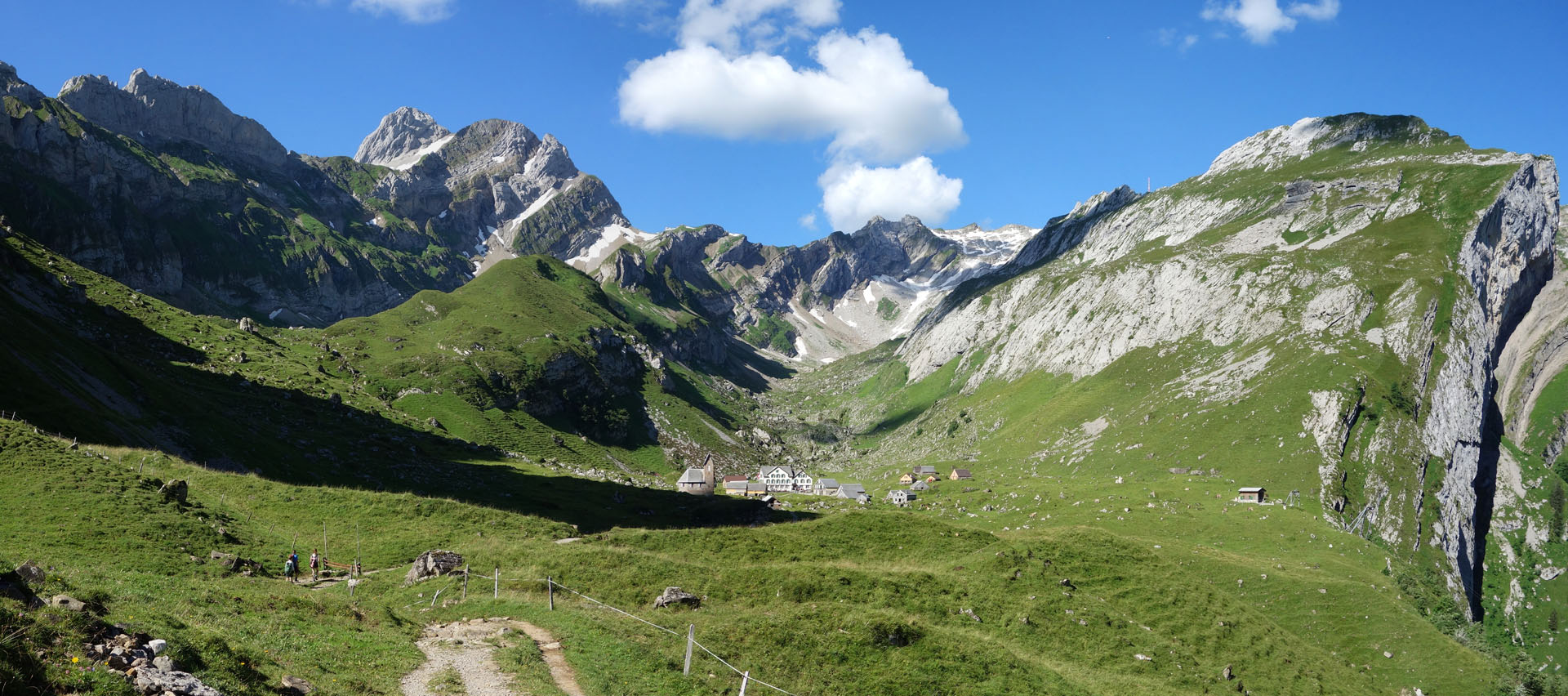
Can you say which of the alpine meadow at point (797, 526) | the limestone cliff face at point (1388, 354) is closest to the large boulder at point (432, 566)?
the alpine meadow at point (797, 526)

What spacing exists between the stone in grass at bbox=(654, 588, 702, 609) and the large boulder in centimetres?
1161

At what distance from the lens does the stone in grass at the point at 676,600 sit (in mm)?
36469

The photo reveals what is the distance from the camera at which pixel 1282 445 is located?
12719 centimetres

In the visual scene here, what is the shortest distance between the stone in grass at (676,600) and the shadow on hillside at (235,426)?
43058 millimetres

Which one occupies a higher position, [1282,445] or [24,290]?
[24,290]

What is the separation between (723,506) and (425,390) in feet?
355

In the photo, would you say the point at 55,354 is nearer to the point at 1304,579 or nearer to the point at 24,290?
the point at 24,290

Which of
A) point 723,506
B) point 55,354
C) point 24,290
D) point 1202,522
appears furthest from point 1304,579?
point 24,290

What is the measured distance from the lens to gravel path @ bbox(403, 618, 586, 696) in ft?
76.2

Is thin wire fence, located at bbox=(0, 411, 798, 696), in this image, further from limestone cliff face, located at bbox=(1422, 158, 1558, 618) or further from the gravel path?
limestone cliff face, located at bbox=(1422, 158, 1558, 618)

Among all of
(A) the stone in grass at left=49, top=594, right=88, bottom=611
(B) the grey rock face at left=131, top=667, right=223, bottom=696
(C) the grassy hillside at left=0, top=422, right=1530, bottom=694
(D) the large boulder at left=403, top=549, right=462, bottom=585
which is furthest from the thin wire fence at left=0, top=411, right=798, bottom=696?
(A) the stone in grass at left=49, top=594, right=88, bottom=611

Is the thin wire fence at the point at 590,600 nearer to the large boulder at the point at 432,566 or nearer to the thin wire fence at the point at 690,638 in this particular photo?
the thin wire fence at the point at 690,638

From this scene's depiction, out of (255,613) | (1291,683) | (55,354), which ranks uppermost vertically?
(55,354)

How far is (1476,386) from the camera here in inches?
6043
